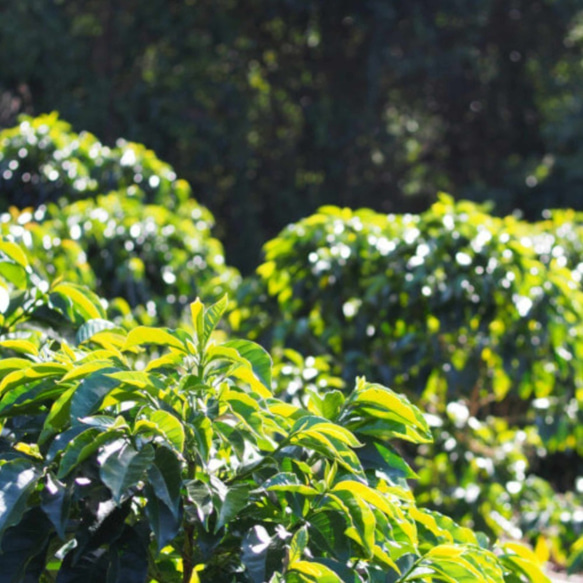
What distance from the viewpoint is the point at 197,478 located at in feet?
4.89

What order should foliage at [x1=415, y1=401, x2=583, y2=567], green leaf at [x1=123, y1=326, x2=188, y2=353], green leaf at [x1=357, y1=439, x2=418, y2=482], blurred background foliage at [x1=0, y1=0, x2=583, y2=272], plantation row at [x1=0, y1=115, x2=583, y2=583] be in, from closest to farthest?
plantation row at [x1=0, y1=115, x2=583, y2=583] → green leaf at [x1=123, y1=326, x2=188, y2=353] → green leaf at [x1=357, y1=439, x2=418, y2=482] → foliage at [x1=415, y1=401, x2=583, y2=567] → blurred background foliage at [x1=0, y1=0, x2=583, y2=272]

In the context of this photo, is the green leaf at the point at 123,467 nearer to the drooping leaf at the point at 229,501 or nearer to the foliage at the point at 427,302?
the drooping leaf at the point at 229,501

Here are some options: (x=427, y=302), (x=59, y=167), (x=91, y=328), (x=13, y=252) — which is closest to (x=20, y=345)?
(x=91, y=328)

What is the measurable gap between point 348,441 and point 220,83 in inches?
594

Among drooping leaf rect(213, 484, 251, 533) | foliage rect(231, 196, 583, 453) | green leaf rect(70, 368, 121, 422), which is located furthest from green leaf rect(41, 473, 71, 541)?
foliage rect(231, 196, 583, 453)

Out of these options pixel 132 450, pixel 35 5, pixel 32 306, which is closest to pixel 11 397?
pixel 132 450

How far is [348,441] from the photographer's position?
146 cm

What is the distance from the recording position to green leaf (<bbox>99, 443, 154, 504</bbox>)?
130 cm

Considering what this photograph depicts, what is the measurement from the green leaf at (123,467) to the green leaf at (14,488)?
0.41ft

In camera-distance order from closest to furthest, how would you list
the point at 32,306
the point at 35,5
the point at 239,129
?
the point at 32,306 < the point at 35,5 < the point at 239,129

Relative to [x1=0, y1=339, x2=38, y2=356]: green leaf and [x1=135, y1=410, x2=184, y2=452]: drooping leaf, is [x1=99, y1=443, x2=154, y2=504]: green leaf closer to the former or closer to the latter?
[x1=135, y1=410, x2=184, y2=452]: drooping leaf

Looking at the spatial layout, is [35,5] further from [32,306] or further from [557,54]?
[32,306]

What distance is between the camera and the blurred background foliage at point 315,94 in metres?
15.4

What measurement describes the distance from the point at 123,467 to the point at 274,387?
145cm
